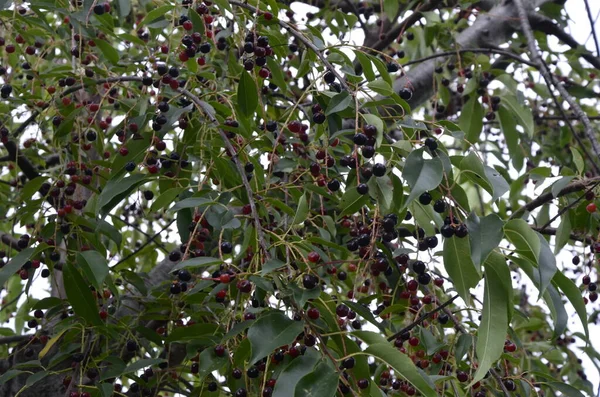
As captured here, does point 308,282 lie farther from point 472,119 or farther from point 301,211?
point 472,119

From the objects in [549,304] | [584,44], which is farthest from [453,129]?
[584,44]

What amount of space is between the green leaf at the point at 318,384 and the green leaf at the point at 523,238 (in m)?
0.31

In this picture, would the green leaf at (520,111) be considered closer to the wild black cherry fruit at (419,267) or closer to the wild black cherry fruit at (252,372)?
the wild black cherry fruit at (419,267)

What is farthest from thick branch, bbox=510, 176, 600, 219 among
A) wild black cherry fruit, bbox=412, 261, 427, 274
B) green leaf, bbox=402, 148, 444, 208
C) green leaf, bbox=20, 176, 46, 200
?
green leaf, bbox=20, 176, 46, 200

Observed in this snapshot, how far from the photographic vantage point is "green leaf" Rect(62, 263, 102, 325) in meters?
1.49

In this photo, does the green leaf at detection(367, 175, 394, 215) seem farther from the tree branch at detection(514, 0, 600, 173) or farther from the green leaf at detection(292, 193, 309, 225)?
the tree branch at detection(514, 0, 600, 173)

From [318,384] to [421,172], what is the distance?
32 centimetres

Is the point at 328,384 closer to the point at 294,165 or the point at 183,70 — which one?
the point at 294,165

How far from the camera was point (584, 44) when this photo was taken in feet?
8.06

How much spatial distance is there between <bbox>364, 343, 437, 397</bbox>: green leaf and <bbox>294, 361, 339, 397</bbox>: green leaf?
0.07 m

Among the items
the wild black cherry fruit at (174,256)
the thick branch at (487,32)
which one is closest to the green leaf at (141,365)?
the wild black cherry fruit at (174,256)

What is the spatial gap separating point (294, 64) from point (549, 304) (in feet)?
4.36

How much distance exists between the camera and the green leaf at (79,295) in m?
1.49

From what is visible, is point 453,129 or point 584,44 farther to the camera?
point 584,44
